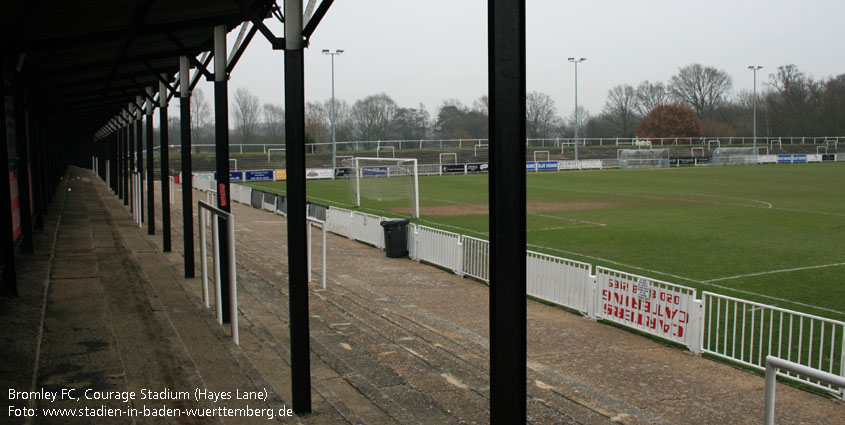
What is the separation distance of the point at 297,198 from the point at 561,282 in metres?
7.11

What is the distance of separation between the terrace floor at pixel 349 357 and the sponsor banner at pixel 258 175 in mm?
40667

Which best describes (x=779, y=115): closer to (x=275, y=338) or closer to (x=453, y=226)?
(x=453, y=226)

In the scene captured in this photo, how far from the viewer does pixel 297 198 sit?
645 centimetres

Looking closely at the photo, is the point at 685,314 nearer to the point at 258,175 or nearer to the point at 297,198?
the point at 297,198

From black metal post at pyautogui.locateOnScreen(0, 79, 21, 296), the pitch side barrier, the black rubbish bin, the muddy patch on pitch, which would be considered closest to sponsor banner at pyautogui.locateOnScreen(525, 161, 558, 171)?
the muddy patch on pitch

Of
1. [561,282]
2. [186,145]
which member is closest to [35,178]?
[186,145]

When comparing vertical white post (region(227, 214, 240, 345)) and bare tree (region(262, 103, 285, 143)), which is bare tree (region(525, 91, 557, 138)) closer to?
bare tree (region(262, 103, 285, 143))

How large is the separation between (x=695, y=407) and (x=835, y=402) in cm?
176

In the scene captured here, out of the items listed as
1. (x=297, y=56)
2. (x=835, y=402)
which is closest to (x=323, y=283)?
(x=297, y=56)

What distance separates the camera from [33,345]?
25.8 ft

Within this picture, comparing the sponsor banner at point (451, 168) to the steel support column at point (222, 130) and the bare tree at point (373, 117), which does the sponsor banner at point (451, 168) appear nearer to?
the bare tree at point (373, 117)

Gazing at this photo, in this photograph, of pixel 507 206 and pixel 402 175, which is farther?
pixel 402 175

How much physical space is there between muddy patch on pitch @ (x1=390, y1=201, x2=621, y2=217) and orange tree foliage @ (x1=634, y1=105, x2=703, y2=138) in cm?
7099

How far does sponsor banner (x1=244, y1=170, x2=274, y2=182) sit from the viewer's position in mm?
54156
